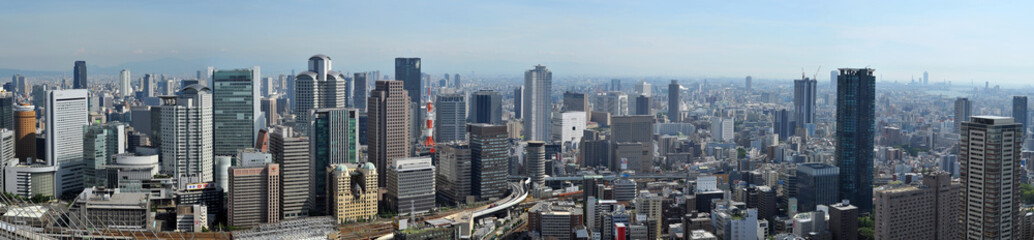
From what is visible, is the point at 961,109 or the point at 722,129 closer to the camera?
the point at 961,109

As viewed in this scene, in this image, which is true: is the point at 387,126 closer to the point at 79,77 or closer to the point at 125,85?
the point at 79,77

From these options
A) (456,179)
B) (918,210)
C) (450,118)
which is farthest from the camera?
(450,118)

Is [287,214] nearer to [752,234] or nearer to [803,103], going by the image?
[752,234]

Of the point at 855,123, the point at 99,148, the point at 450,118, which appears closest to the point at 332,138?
the point at 99,148

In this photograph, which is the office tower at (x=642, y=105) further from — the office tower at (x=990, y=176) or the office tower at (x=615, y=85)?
the office tower at (x=990, y=176)

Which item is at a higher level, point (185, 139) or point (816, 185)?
point (185, 139)
